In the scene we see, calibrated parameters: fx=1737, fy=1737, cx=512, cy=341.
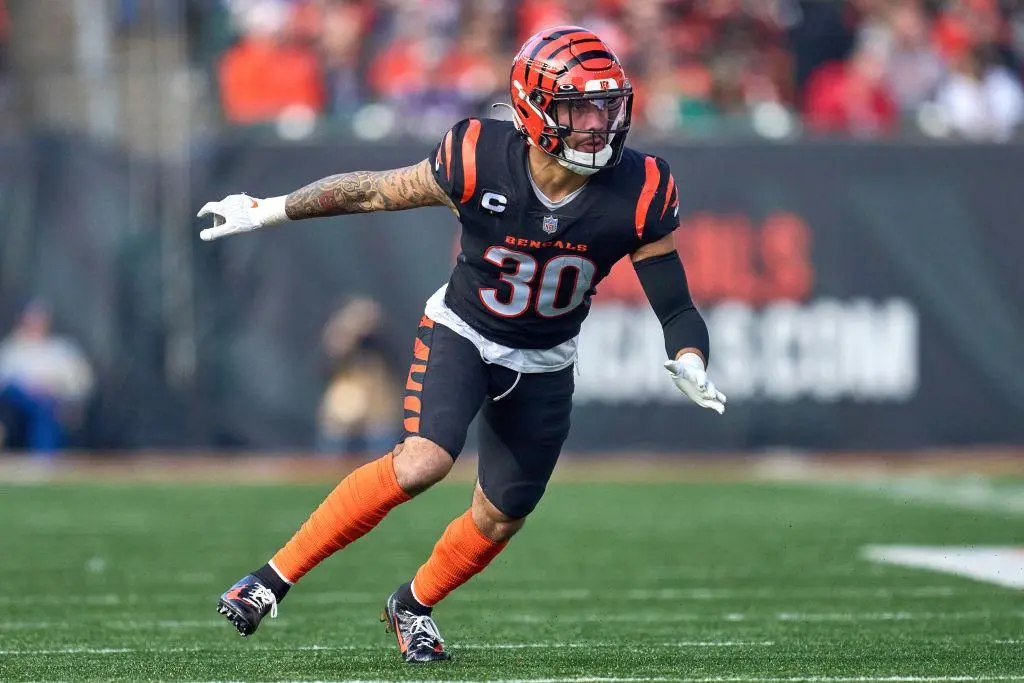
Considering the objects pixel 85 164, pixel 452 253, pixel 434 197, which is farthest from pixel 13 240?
pixel 434 197

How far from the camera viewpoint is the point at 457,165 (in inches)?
200

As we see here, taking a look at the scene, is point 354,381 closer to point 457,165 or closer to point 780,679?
point 457,165

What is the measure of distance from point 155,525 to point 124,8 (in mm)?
5498

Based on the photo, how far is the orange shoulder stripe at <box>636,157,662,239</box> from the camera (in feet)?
16.7

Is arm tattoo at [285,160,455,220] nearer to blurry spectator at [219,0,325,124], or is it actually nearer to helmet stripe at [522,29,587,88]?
helmet stripe at [522,29,587,88]

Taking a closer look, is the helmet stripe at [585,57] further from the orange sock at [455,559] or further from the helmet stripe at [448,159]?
the orange sock at [455,559]

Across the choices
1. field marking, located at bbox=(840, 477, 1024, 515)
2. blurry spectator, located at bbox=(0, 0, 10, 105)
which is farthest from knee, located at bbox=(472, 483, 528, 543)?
blurry spectator, located at bbox=(0, 0, 10, 105)

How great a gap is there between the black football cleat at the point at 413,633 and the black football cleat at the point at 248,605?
438mm

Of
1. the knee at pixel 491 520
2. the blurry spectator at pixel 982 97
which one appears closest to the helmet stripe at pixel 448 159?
A: the knee at pixel 491 520

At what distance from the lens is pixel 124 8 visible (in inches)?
528

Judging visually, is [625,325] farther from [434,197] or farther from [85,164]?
[434,197]

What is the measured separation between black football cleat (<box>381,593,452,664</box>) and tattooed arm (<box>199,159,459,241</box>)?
1.23 m

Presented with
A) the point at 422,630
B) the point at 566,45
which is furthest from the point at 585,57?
the point at 422,630

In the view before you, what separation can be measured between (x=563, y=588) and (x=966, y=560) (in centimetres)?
194
